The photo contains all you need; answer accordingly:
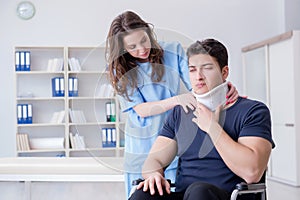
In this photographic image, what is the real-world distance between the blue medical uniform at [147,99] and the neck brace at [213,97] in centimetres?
9

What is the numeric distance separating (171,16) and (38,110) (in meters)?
2.04

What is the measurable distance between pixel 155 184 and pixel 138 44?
484mm

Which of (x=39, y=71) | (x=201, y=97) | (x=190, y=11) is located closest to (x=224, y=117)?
(x=201, y=97)

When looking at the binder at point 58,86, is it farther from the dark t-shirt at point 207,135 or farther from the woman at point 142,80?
the dark t-shirt at point 207,135

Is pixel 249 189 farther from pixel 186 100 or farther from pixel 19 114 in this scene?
pixel 19 114

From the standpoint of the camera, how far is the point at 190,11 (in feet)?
21.9

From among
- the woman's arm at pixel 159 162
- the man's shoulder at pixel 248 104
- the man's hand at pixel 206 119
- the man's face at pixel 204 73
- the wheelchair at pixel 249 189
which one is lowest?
the wheelchair at pixel 249 189

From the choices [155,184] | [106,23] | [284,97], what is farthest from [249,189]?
[106,23]

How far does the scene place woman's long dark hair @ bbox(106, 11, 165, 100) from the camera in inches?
69.4

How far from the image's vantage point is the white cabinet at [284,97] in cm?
535

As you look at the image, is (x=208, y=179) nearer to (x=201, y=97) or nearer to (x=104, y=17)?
(x=201, y=97)

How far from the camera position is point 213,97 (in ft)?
5.89

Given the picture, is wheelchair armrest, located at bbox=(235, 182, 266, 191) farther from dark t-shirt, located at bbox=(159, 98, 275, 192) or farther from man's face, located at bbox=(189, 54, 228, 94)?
man's face, located at bbox=(189, 54, 228, 94)

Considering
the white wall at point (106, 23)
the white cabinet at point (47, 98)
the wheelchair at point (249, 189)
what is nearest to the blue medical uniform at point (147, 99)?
the wheelchair at point (249, 189)
